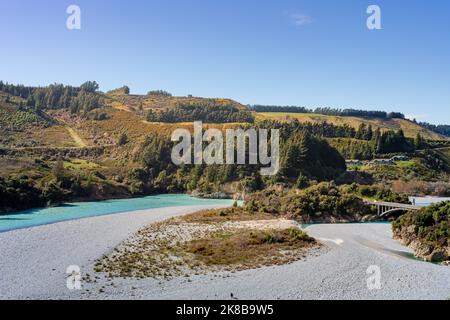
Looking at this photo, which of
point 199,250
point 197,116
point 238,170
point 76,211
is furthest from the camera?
point 197,116

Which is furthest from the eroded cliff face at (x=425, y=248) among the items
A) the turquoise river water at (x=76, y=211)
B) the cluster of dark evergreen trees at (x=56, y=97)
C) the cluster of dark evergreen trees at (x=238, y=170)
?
the cluster of dark evergreen trees at (x=56, y=97)

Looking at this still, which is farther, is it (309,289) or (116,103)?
(116,103)

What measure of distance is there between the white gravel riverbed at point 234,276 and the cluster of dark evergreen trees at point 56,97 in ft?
431

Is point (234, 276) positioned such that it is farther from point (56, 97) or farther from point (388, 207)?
point (56, 97)

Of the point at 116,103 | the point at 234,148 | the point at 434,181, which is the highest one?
the point at 116,103

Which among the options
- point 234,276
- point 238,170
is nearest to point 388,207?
point 234,276

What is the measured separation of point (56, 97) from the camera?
180750 millimetres

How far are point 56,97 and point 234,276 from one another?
169 meters

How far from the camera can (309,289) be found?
28156mm
